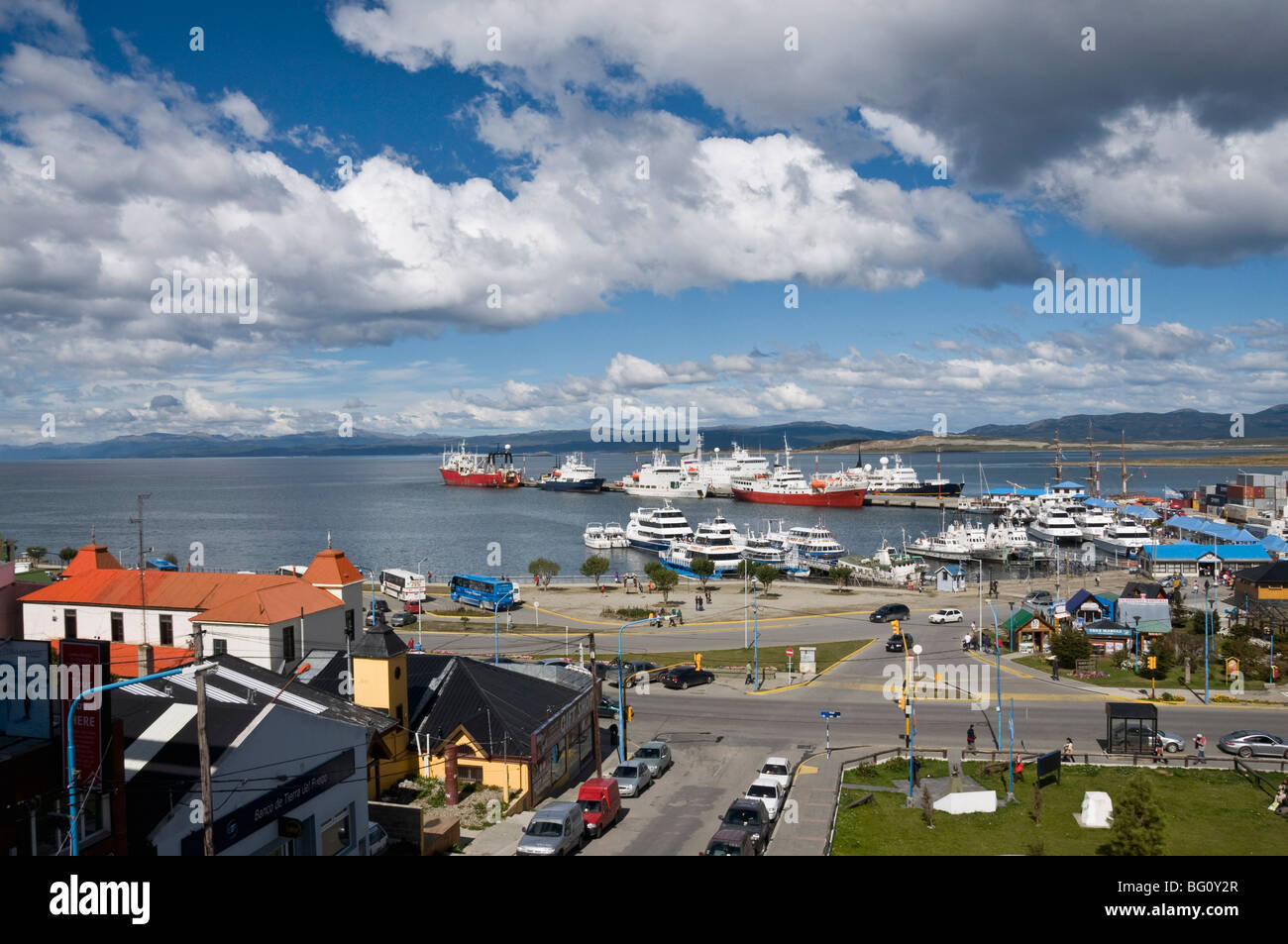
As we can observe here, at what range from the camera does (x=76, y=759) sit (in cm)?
1291

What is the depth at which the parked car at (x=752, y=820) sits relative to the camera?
762 inches

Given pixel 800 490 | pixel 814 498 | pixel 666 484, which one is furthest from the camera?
pixel 666 484

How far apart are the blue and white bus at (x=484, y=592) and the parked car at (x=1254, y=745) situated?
36964 millimetres

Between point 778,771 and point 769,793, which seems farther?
point 778,771

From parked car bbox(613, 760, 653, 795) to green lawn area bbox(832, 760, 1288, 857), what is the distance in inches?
209

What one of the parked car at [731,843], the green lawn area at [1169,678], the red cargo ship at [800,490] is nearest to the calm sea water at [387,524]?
the red cargo ship at [800,490]

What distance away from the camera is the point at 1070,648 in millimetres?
35906

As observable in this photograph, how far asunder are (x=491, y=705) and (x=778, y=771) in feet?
26.5

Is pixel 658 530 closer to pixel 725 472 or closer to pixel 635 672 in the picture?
pixel 635 672

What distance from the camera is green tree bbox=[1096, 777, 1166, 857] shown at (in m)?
16.3

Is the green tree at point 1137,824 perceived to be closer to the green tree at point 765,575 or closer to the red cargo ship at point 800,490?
the green tree at point 765,575

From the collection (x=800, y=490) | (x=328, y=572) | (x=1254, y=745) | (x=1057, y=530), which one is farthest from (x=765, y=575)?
(x=800, y=490)
